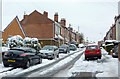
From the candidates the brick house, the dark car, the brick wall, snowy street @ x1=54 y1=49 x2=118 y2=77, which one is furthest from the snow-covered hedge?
the brick house

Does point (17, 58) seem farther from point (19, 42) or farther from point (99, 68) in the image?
point (19, 42)

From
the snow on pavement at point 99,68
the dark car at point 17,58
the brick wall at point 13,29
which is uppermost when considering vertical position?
the brick wall at point 13,29

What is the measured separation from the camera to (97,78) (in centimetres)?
926

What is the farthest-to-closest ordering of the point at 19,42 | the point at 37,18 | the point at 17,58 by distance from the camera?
1. the point at 37,18
2. the point at 19,42
3. the point at 17,58

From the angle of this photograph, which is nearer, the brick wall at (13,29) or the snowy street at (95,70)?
the snowy street at (95,70)

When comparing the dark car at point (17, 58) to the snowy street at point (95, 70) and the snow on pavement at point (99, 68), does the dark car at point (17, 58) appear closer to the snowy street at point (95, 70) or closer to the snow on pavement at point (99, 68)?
the snowy street at point (95, 70)

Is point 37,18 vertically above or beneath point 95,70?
above

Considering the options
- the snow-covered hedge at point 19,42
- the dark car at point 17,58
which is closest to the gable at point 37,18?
the snow-covered hedge at point 19,42

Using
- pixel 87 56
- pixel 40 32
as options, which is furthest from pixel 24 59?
pixel 40 32

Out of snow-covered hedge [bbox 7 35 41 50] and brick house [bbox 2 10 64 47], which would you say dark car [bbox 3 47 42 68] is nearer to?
snow-covered hedge [bbox 7 35 41 50]

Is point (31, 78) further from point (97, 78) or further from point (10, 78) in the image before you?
point (97, 78)

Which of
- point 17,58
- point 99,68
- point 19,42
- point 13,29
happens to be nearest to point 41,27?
point 13,29

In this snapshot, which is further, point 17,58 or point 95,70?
point 17,58

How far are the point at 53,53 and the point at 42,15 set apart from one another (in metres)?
27.2
